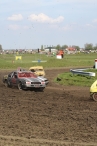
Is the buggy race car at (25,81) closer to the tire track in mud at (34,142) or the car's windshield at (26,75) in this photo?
the car's windshield at (26,75)

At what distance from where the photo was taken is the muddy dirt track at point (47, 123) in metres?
9.42

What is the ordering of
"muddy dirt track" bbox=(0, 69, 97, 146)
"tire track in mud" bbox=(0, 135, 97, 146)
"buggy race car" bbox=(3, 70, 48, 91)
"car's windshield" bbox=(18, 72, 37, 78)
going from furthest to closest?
1. "car's windshield" bbox=(18, 72, 37, 78)
2. "buggy race car" bbox=(3, 70, 48, 91)
3. "muddy dirt track" bbox=(0, 69, 97, 146)
4. "tire track in mud" bbox=(0, 135, 97, 146)

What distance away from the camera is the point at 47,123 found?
38.6 ft

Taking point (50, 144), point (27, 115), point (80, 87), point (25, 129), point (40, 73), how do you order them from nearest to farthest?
point (50, 144) → point (25, 129) → point (27, 115) → point (80, 87) → point (40, 73)

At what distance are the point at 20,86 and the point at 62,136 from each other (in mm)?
13869

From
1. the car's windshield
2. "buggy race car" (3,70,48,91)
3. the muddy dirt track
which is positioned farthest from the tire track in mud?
the car's windshield

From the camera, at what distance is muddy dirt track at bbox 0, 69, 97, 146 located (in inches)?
371

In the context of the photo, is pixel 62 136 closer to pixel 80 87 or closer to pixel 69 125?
pixel 69 125

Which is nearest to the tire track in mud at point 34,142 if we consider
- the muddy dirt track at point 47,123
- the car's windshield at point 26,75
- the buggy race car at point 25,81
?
the muddy dirt track at point 47,123

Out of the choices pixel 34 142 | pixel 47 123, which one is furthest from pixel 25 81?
pixel 34 142

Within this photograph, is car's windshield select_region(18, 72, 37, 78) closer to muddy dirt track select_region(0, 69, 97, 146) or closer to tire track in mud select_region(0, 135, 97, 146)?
muddy dirt track select_region(0, 69, 97, 146)

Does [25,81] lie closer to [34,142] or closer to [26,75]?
[26,75]

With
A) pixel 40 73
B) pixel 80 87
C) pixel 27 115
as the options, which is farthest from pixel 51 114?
pixel 40 73

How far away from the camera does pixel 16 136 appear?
991 cm
